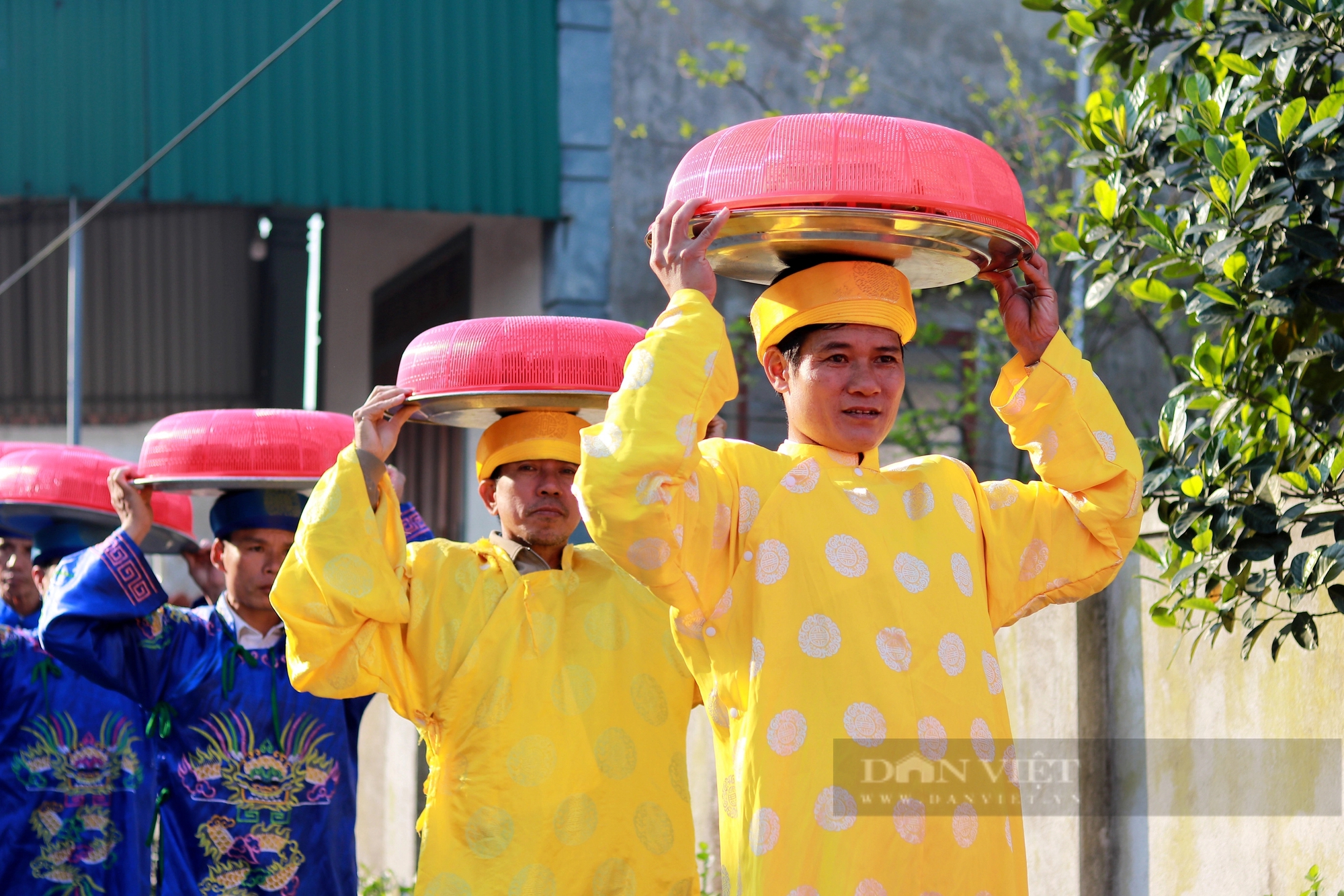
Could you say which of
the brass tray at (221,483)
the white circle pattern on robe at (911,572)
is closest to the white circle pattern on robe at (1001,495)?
the white circle pattern on robe at (911,572)

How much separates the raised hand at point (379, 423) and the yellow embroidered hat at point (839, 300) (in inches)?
34.6

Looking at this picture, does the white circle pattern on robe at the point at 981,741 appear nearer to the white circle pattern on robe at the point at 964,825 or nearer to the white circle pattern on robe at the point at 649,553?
the white circle pattern on robe at the point at 964,825

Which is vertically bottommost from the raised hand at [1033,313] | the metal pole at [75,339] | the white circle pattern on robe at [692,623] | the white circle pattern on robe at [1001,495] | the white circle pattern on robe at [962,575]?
the white circle pattern on robe at [692,623]

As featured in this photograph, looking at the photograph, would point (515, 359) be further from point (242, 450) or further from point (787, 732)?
point (787, 732)

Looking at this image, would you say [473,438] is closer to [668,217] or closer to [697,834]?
[697,834]

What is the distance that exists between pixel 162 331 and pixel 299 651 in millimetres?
9411

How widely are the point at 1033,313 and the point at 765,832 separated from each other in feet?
3.46

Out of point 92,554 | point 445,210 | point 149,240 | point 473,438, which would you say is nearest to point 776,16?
point 445,210

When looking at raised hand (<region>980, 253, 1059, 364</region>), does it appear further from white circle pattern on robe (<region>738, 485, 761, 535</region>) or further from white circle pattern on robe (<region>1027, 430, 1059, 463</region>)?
white circle pattern on robe (<region>738, 485, 761, 535</region>)

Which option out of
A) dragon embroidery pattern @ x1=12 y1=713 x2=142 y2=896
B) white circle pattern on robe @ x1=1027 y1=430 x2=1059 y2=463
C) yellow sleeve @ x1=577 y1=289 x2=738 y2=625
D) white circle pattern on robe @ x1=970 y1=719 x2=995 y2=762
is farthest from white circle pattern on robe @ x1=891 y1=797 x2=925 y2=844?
dragon embroidery pattern @ x1=12 y1=713 x2=142 y2=896

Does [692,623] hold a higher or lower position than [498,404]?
lower

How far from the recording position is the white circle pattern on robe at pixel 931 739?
2.51 meters

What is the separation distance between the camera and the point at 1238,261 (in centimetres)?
317

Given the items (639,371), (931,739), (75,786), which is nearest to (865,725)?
(931,739)
